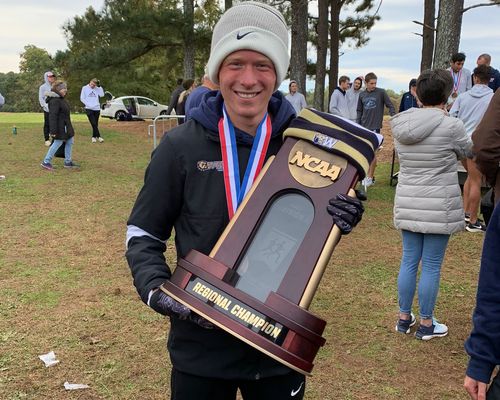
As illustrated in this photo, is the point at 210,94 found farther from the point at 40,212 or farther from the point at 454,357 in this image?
the point at 40,212

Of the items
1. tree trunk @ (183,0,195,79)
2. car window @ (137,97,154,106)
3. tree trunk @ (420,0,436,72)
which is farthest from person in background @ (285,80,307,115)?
car window @ (137,97,154,106)

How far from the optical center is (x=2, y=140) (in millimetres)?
15078

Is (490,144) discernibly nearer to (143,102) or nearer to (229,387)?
(229,387)

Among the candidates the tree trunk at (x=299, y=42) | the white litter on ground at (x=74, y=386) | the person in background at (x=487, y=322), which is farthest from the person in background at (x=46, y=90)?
the person in background at (x=487, y=322)

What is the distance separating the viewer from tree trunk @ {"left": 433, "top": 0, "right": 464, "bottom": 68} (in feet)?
27.4

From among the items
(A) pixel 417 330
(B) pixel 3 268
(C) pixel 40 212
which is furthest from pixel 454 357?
(C) pixel 40 212

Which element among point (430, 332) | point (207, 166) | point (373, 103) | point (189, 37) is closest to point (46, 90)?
point (189, 37)

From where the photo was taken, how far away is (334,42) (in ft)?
63.0

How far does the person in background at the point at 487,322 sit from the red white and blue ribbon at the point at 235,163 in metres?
0.83

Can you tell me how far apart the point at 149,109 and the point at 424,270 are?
2463cm

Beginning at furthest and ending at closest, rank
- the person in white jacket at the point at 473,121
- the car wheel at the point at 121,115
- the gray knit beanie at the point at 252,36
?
the car wheel at the point at 121,115
the person in white jacket at the point at 473,121
the gray knit beanie at the point at 252,36

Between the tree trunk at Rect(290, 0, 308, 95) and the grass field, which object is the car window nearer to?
the tree trunk at Rect(290, 0, 308, 95)

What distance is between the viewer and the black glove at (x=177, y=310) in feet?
4.71

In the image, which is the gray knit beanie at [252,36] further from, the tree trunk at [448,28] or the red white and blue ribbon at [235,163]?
the tree trunk at [448,28]
